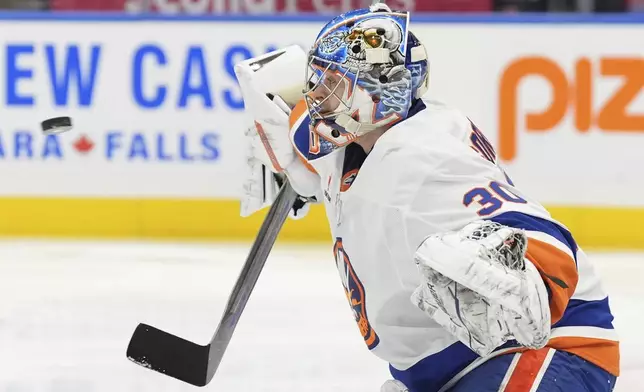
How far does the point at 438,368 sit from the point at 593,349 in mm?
237

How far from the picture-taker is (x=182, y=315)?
3.25m

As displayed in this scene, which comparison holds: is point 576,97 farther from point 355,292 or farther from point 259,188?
point 355,292

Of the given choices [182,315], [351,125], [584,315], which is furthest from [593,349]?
[182,315]

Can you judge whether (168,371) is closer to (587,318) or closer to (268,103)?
(268,103)

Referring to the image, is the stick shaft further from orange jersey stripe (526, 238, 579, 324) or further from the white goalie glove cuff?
orange jersey stripe (526, 238, 579, 324)

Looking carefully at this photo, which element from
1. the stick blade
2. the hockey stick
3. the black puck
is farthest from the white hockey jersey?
the black puck

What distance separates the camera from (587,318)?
5.08 ft

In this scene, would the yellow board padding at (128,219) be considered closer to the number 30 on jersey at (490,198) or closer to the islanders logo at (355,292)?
the islanders logo at (355,292)

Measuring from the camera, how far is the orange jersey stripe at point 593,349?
1526 millimetres

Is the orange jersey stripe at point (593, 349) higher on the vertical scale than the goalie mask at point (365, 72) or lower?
lower

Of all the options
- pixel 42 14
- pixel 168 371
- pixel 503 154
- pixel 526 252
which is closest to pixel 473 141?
pixel 526 252

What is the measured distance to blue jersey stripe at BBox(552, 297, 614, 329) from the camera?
1537 millimetres

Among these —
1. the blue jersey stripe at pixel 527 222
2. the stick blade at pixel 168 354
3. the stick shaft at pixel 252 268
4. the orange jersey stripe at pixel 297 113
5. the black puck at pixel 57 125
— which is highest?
the blue jersey stripe at pixel 527 222

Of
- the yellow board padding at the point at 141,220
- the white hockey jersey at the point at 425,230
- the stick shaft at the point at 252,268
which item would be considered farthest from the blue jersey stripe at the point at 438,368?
the yellow board padding at the point at 141,220
